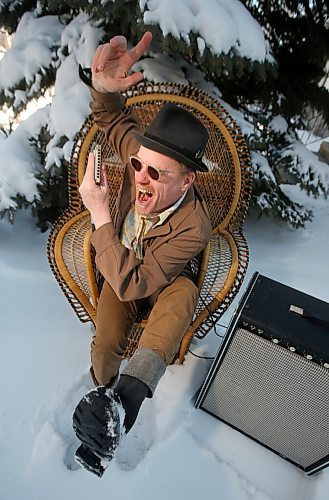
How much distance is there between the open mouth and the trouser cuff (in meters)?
0.59

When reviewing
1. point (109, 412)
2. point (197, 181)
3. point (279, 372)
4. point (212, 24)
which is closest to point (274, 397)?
point (279, 372)

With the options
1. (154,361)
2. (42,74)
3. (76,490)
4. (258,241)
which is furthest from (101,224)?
(258,241)

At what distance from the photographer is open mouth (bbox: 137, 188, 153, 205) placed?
53.9 inches

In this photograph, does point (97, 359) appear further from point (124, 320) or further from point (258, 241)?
point (258, 241)

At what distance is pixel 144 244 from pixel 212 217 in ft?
2.38

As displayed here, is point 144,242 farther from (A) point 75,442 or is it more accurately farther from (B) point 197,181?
(A) point 75,442

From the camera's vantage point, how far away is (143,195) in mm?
1387

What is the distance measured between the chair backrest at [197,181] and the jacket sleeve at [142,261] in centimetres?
35

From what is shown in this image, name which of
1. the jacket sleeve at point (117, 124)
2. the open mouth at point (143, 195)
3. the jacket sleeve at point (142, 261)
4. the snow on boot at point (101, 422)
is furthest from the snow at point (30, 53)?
the snow on boot at point (101, 422)

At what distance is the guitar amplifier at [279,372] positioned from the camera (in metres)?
1.14

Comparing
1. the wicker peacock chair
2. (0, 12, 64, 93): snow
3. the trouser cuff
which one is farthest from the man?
(0, 12, 64, 93): snow

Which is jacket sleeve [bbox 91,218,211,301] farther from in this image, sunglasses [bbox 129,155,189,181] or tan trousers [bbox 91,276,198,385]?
sunglasses [bbox 129,155,189,181]

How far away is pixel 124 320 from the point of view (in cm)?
148

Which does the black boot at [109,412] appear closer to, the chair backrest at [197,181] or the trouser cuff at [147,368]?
the trouser cuff at [147,368]
